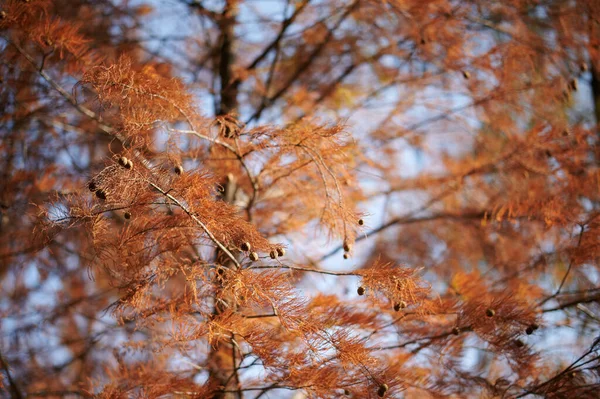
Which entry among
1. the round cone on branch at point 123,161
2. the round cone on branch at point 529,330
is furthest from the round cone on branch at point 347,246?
the round cone on branch at point 123,161

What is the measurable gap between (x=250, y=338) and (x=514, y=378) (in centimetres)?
94

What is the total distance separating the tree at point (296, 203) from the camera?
1562mm

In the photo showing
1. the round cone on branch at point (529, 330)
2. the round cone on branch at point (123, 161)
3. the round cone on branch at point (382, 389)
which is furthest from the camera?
the round cone on branch at point (529, 330)

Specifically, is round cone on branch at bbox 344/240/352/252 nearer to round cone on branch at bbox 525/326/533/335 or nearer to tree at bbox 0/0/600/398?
tree at bbox 0/0/600/398

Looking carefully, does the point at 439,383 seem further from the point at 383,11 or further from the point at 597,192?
the point at 383,11

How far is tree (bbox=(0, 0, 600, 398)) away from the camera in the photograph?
1562mm

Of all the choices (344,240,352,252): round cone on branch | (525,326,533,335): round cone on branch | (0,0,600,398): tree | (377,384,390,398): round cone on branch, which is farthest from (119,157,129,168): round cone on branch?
(525,326,533,335): round cone on branch

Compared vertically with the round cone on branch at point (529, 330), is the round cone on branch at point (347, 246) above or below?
above

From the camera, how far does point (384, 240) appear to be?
3.62 m

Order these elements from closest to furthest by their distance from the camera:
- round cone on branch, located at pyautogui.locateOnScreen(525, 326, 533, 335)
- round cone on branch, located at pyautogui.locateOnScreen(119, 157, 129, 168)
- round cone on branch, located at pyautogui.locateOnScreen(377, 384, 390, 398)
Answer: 1. round cone on branch, located at pyautogui.locateOnScreen(119, 157, 129, 168)
2. round cone on branch, located at pyautogui.locateOnScreen(377, 384, 390, 398)
3. round cone on branch, located at pyautogui.locateOnScreen(525, 326, 533, 335)

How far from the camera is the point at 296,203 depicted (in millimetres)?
2387

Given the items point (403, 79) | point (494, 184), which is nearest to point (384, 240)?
point (494, 184)

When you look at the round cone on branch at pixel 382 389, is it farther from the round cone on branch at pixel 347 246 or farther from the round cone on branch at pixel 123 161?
the round cone on branch at pixel 123 161

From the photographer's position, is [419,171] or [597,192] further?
[419,171]
